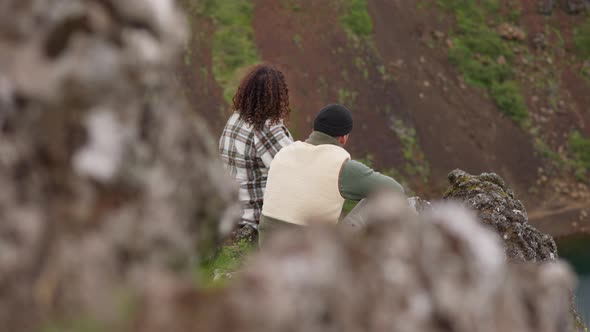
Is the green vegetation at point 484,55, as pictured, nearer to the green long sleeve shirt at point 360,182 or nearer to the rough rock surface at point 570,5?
the rough rock surface at point 570,5

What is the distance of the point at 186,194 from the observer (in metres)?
3.23

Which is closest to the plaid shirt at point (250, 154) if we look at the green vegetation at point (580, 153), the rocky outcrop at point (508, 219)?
the rocky outcrop at point (508, 219)

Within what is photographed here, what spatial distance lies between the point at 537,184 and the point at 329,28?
9.01 meters

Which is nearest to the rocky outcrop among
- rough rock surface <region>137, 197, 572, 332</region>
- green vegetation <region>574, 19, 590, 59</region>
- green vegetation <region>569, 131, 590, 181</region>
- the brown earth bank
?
rough rock surface <region>137, 197, 572, 332</region>

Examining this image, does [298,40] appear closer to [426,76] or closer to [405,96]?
[405,96]

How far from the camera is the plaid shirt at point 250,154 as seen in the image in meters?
7.92

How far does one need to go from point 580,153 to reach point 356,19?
31.8 feet

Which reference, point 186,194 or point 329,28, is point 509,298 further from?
point 329,28

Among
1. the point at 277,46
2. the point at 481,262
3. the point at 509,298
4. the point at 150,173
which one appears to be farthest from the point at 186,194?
the point at 277,46

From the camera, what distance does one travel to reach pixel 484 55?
108ft

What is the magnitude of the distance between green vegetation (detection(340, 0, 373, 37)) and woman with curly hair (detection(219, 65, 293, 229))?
2209 centimetres

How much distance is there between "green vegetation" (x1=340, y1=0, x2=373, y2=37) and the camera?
29.8 meters

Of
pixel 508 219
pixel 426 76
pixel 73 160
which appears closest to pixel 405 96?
pixel 426 76

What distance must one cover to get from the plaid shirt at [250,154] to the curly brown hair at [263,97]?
0.36 ft
